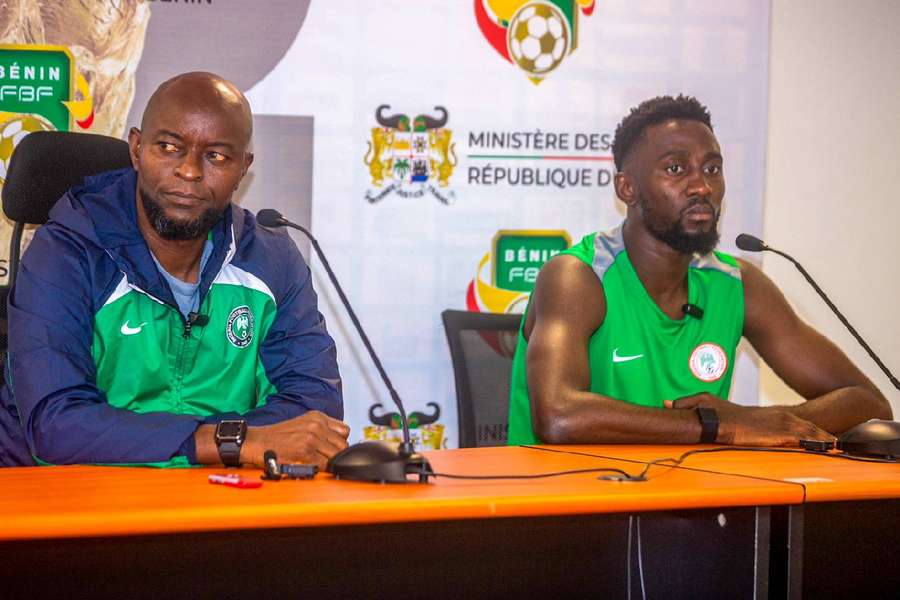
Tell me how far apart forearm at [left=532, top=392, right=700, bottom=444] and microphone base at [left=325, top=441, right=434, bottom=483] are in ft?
2.10

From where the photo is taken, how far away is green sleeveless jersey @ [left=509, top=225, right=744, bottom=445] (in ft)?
8.21

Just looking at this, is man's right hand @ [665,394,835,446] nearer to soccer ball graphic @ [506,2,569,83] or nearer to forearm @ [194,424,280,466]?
forearm @ [194,424,280,466]

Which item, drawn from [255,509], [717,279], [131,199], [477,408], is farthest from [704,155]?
[255,509]

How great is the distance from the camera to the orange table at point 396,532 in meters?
1.29

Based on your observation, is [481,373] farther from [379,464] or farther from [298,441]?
[379,464]

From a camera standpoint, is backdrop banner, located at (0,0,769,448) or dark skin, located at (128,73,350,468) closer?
dark skin, located at (128,73,350,468)

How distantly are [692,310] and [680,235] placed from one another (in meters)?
0.18

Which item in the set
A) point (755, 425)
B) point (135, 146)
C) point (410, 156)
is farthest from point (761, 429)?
point (410, 156)

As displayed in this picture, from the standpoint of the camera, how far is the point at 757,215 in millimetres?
3648

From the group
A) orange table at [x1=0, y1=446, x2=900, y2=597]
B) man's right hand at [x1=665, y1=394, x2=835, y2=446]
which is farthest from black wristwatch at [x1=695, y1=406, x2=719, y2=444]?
orange table at [x1=0, y1=446, x2=900, y2=597]

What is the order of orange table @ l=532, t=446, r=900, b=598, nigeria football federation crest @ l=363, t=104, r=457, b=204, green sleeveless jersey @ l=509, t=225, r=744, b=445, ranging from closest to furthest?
orange table @ l=532, t=446, r=900, b=598
green sleeveless jersey @ l=509, t=225, r=744, b=445
nigeria football federation crest @ l=363, t=104, r=457, b=204

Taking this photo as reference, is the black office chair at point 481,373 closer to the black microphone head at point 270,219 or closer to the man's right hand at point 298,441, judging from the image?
the black microphone head at point 270,219

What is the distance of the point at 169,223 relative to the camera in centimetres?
215

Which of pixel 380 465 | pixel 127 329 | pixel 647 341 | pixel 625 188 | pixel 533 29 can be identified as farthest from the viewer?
pixel 533 29
